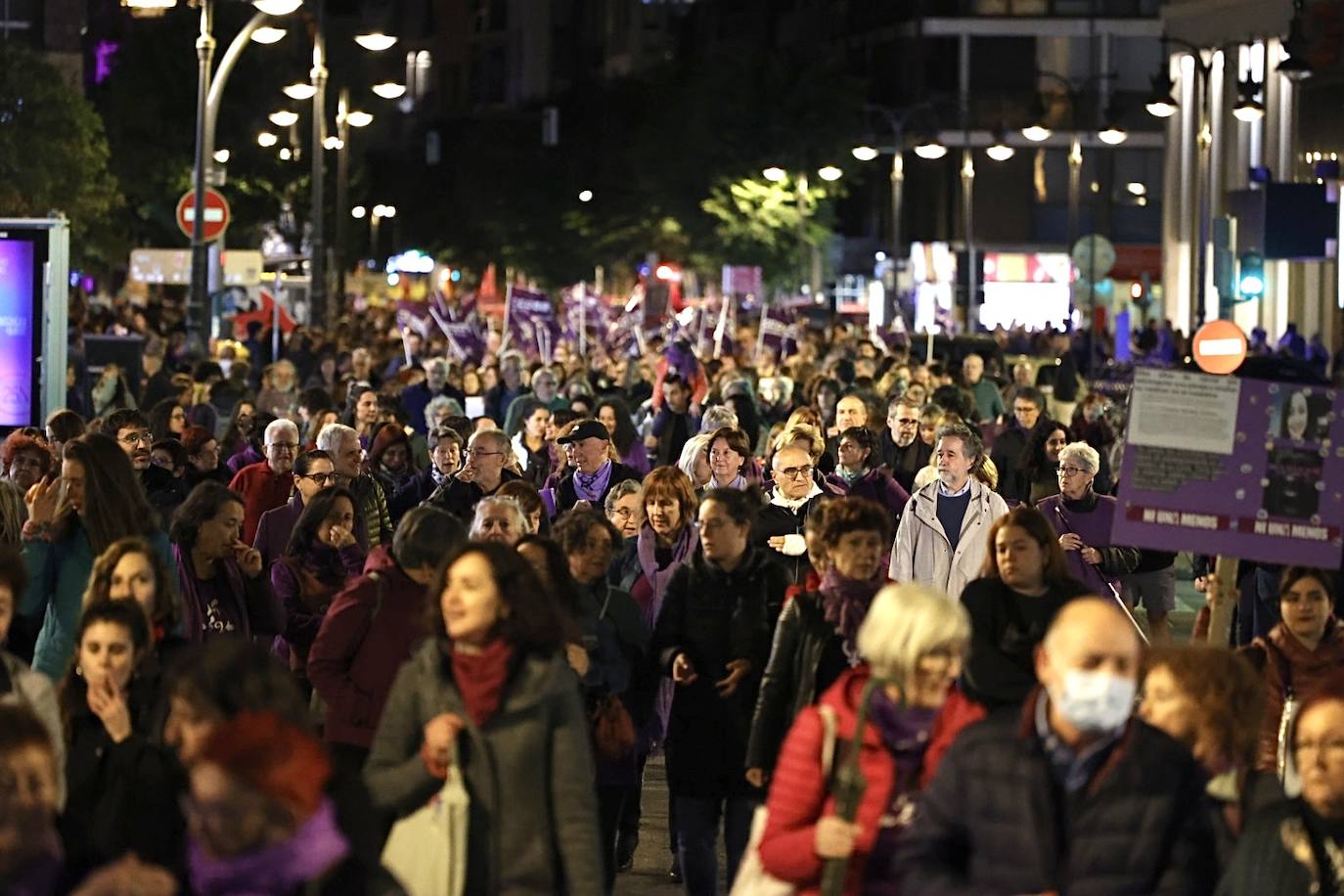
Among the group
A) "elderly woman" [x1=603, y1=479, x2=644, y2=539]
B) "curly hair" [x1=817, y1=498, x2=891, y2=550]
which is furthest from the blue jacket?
"elderly woman" [x1=603, y1=479, x2=644, y2=539]

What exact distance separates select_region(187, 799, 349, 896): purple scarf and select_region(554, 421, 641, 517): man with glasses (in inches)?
367

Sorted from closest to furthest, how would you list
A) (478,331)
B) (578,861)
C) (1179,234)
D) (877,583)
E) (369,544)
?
(578,861) < (877,583) < (369,544) < (478,331) < (1179,234)

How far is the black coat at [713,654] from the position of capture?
9.66 meters

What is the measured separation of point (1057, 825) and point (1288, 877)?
0.69m

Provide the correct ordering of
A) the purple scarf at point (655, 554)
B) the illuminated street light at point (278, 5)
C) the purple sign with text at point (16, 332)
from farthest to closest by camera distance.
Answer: the illuminated street light at point (278, 5) < the purple sign with text at point (16, 332) < the purple scarf at point (655, 554)

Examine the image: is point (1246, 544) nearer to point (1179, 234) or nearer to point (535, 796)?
point (535, 796)

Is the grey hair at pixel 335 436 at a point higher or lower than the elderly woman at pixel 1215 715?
higher

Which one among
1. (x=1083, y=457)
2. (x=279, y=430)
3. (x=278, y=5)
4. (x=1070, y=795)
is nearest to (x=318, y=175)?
(x=278, y=5)

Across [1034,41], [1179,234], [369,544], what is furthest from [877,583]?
[1034,41]

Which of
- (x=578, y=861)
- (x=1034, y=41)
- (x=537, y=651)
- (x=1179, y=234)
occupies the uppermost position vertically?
(x=1034, y=41)

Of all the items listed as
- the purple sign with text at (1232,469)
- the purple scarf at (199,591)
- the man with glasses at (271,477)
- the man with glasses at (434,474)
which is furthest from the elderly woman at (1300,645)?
the man with glasses at (271,477)

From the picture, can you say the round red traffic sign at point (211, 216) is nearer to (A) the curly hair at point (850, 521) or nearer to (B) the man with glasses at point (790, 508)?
(B) the man with glasses at point (790, 508)

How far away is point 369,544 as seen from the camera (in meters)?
13.9

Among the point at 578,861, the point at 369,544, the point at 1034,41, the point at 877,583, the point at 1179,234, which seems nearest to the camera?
the point at 578,861
